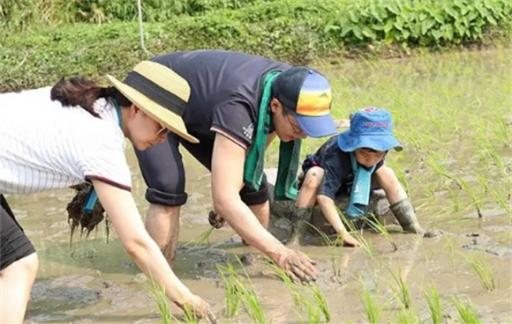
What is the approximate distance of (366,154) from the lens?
4328mm

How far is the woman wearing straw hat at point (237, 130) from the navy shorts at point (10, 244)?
0.88m

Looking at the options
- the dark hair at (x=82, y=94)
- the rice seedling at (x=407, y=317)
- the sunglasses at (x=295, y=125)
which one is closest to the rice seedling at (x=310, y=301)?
the rice seedling at (x=407, y=317)

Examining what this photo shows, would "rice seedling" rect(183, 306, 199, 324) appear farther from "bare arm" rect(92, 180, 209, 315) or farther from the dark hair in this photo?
the dark hair

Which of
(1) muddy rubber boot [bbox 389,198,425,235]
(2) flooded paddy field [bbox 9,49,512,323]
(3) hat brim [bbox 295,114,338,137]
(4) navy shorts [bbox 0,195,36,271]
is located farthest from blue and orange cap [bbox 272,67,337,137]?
(4) navy shorts [bbox 0,195,36,271]

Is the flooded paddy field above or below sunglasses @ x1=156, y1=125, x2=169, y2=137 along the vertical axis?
below

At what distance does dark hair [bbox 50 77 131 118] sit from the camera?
3070 millimetres

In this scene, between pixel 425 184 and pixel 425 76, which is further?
pixel 425 76

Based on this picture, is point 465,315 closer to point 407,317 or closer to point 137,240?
point 407,317

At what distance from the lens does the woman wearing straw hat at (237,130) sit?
363cm

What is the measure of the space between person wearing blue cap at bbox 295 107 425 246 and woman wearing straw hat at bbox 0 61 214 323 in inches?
53.8

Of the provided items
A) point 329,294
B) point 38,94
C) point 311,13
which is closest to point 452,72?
point 311,13

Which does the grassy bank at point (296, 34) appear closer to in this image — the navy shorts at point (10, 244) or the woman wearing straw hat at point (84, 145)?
the woman wearing straw hat at point (84, 145)

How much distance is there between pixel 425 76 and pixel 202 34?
9.30ft

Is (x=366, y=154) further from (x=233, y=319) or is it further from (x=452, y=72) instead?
(x=452, y=72)
